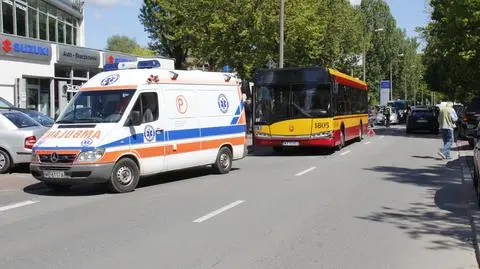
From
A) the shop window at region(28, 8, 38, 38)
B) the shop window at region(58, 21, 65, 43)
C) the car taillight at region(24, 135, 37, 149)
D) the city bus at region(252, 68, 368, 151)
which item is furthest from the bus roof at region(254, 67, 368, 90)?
the shop window at region(58, 21, 65, 43)

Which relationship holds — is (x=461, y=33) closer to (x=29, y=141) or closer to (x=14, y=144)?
(x=29, y=141)

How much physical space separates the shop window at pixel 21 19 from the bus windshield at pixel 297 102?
15931 millimetres

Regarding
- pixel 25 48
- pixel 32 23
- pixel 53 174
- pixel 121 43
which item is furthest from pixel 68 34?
pixel 121 43

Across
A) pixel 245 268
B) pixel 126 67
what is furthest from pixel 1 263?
pixel 126 67

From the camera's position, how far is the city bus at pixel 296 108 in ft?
64.4

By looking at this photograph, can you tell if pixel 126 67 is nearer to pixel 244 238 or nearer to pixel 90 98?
pixel 90 98

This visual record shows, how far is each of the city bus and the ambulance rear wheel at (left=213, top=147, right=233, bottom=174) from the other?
494cm

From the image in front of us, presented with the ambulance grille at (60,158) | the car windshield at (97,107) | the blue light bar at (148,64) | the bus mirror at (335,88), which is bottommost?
the ambulance grille at (60,158)

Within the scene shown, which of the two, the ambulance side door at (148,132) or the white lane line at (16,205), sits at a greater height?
the ambulance side door at (148,132)

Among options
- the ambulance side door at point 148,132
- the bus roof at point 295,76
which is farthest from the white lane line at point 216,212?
the bus roof at point 295,76

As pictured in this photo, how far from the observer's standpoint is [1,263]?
633cm

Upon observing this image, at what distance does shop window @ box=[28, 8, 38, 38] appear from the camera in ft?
103

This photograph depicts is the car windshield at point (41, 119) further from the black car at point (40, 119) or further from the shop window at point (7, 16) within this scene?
the shop window at point (7, 16)

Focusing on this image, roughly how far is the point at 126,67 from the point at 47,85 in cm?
1893
